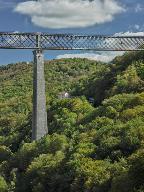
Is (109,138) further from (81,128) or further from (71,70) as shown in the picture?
(71,70)

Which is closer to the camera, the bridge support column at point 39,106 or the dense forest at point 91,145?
the dense forest at point 91,145

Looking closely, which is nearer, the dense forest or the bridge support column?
the dense forest

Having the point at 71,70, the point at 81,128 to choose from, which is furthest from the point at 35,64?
the point at 71,70

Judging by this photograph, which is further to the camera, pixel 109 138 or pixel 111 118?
pixel 111 118

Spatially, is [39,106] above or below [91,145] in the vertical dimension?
above

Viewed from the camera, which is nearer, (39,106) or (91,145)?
(91,145)

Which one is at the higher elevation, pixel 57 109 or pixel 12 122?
pixel 57 109

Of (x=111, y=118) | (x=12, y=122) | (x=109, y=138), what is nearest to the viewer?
(x=109, y=138)

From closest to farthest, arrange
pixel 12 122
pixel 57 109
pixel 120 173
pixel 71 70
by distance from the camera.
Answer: pixel 120 173 < pixel 57 109 < pixel 12 122 < pixel 71 70
